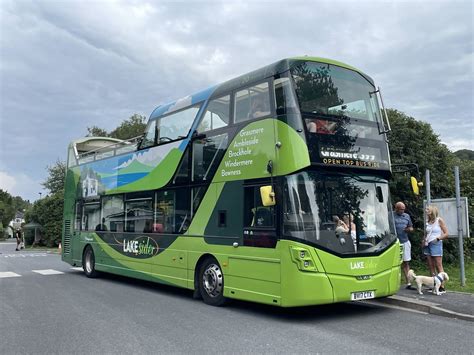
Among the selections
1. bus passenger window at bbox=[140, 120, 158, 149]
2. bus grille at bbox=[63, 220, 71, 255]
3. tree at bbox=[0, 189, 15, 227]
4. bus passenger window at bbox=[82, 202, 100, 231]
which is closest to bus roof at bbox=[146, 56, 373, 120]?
bus passenger window at bbox=[140, 120, 158, 149]

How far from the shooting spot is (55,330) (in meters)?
7.06

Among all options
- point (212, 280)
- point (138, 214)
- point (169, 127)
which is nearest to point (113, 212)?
point (138, 214)

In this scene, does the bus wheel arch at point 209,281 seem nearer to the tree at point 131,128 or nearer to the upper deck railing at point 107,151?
the upper deck railing at point 107,151

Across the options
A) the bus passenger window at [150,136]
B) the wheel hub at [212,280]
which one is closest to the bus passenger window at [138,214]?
the bus passenger window at [150,136]

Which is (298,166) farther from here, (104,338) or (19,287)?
(19,287)

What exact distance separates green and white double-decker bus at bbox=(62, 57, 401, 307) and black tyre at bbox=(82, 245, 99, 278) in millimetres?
4824

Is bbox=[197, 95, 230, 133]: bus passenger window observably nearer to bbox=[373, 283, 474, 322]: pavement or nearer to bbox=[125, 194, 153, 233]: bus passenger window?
bbox=[125, 194, 153, 233]: bus passenger window

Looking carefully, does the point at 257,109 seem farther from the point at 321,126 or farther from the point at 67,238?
the point at 67,238

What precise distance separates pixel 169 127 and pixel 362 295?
605 centimetres

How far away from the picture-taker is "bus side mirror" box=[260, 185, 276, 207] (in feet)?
24.9

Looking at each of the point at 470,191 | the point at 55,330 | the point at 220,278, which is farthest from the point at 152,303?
the point at 470,191

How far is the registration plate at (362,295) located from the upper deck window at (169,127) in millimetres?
5077

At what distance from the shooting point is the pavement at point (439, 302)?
25.2 ft

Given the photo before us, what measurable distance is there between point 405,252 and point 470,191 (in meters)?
7.87
